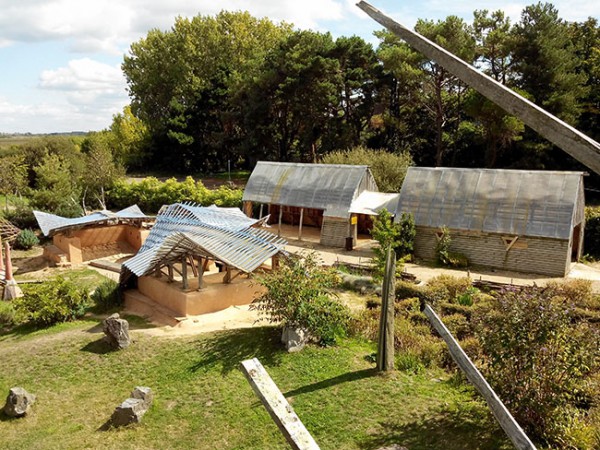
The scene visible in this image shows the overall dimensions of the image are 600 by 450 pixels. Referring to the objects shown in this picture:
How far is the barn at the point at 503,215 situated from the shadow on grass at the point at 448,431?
13.5 m

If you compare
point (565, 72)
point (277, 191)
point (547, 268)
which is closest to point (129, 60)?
point (277, 191)

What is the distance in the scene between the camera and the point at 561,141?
6.71 feet

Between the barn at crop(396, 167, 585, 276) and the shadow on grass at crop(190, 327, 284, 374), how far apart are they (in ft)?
39.0

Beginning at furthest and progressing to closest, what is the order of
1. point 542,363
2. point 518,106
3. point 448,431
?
1. point 448,431
2. point 542,363
3. point 518,106

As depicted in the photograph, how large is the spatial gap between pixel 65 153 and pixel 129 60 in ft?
77.7

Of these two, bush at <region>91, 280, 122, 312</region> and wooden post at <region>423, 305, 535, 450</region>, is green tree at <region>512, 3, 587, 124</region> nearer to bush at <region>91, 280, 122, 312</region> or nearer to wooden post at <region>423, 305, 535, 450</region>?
bush at <region>91, 280, 122, 312</region>

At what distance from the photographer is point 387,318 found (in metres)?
9.98

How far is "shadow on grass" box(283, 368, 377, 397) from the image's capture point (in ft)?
32.8

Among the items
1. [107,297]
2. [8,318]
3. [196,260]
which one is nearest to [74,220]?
[107,297]

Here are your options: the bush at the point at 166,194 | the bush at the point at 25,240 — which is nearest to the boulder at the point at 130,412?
the bush at the point at 25,240

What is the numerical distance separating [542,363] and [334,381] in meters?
4.33

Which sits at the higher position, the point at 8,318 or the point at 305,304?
the point at 305,304

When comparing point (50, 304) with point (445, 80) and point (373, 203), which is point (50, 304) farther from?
point (445, 80)

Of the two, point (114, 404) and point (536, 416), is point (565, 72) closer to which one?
point (536, 416)
